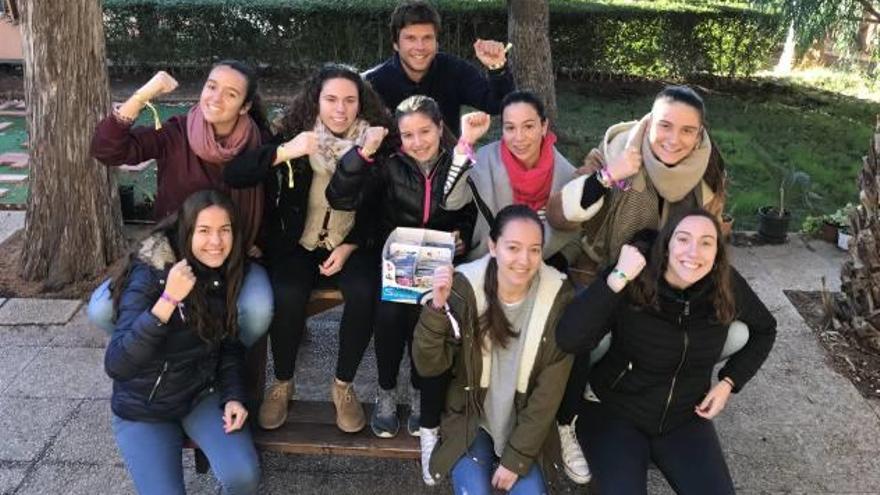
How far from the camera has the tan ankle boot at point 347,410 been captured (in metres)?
3.20

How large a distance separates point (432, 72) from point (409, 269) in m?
1.73

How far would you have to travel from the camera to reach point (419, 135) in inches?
127

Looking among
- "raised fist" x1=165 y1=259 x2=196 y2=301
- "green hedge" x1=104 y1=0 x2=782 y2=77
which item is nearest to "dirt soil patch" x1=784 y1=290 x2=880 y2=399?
"raised fist" x1=165 y1=259 x2=196 y2=301

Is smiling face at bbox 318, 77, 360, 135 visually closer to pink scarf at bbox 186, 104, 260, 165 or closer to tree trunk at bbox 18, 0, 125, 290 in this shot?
pink scarf at bbox 186, 104, 260, 165

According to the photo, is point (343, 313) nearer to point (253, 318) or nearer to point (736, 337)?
point (253, 318)

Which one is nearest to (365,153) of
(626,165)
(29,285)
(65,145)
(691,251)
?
(626,165)

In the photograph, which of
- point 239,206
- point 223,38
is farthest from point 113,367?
point 223,38

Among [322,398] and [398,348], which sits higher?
[398,348]

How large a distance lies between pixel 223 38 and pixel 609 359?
1107 cm

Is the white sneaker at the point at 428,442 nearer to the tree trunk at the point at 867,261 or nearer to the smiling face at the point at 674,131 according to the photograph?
the smiling face at the point at 674,131

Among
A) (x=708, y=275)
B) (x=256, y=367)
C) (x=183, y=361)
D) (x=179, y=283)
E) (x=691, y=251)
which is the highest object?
(x=691, y=251)

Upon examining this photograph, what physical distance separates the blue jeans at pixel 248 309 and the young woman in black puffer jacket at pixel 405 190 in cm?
47

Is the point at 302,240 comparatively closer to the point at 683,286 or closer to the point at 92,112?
the point at 683,286

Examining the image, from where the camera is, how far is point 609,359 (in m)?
3.08
